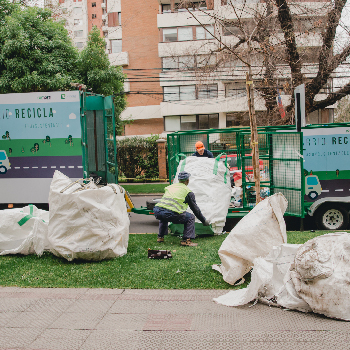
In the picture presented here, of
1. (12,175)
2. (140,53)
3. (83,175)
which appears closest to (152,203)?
(83,175)

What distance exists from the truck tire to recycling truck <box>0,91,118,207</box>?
523 centimetres

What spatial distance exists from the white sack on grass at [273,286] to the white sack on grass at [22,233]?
10.6 feet

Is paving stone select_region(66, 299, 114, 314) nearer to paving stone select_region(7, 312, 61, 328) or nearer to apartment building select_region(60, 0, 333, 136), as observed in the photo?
paving stone select_region(7, 312, 61, 328)

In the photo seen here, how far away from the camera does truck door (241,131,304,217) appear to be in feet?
26.9

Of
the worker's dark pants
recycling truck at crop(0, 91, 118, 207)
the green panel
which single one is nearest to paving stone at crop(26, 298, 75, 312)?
the worker's dark pants

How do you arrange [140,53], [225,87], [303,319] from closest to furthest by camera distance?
[303,319], [225,87], [140,53]

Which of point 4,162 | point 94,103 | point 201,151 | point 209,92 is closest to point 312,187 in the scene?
point 201,151

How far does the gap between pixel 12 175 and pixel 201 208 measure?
4974 mm

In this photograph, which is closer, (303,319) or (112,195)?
(303,319)

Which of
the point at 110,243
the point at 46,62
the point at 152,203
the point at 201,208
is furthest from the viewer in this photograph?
the point at 46,62

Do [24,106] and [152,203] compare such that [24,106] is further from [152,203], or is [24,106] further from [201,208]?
[201,208]

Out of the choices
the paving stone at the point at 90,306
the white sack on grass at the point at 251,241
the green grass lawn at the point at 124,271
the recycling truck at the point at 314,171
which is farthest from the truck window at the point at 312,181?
the paving stone at the point at 90,306

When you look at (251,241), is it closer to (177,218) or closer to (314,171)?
(177,218)

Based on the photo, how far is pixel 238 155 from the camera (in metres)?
9.09
